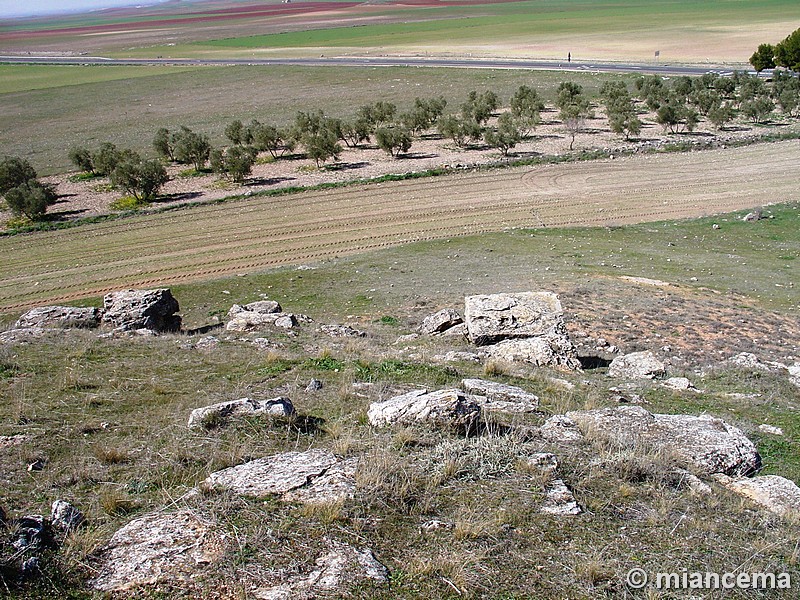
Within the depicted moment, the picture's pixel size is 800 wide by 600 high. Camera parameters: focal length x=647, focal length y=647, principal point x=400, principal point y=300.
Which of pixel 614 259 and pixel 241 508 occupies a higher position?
pixel 241 508

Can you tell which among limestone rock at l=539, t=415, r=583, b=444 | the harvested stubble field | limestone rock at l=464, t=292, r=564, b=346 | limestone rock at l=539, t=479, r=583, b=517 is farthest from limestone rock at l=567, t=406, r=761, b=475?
the harvested stubble field

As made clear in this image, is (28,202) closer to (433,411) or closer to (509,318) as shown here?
(509,318)

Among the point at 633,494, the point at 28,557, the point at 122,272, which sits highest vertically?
the point at 28,557

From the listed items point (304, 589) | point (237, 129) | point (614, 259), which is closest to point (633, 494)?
point (304, 589)

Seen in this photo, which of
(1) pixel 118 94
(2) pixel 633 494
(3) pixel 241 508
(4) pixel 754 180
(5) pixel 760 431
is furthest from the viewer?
(1) pixel 118 94

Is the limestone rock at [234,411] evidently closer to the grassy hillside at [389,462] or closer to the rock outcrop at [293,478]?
the grassy hillside at [389,462]

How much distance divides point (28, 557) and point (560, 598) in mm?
4666

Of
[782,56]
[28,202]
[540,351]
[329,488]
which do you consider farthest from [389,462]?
[782,56]

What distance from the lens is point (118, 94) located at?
80.7 m

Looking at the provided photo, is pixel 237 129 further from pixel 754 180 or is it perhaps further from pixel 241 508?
pixel 241 508

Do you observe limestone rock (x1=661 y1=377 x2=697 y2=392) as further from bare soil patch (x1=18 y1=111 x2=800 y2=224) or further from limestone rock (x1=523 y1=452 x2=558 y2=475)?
bare soil patch (x1=18 y1=111 x2=800 y2=224)

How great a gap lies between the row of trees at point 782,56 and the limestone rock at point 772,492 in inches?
3037

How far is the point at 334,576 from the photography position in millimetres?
5746

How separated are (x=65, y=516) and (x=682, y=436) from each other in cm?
759
